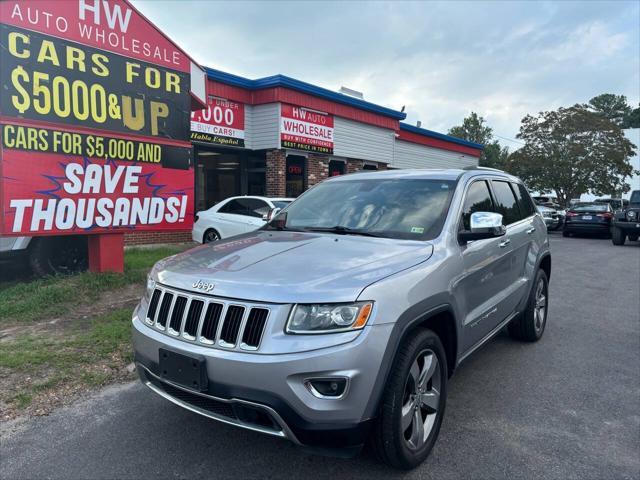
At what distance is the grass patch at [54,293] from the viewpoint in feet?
18.5

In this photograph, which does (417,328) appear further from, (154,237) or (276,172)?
(276,172)

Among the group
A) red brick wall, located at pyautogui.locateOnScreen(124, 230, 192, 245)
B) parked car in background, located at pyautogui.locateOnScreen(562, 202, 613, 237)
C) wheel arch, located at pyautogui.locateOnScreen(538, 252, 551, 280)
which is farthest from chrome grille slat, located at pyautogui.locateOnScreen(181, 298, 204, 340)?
parked car in background, located at pyautogui.locateOnScreen(562, 202, 613, 237)

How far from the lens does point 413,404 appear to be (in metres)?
2.75

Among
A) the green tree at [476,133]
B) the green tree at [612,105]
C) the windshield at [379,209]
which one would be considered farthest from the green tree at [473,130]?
the windshield at [379,209]

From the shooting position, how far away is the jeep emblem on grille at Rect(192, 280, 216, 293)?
2584mm

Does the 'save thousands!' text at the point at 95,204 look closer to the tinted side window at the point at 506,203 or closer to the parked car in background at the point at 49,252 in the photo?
the parked car in background at the point at 49,252

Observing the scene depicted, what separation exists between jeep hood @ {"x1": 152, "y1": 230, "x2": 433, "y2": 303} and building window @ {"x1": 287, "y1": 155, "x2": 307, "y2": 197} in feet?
39.6

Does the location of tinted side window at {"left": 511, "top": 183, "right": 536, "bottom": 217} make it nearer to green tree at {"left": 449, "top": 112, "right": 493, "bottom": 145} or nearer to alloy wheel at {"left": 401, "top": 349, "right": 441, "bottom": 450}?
alloy wheel at {"left": 401, "top": 349, "right": 441, "bottom": 450}

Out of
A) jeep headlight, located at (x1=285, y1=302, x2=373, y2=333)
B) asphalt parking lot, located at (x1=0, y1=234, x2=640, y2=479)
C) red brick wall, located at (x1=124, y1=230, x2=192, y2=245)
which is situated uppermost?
jeep headlight, located at (x1=285, y1=302, x2=373, y2=333)

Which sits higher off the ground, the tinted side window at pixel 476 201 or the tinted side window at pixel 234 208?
the tinted side window at pixel 476 201

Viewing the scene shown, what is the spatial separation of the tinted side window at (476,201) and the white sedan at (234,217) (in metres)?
6.32

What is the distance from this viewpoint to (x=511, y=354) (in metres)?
4.78

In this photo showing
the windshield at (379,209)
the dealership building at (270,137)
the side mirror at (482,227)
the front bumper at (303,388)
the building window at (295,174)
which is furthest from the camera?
the building window at (295,174)

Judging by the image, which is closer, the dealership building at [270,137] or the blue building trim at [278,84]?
the blue building trim at [278,84]
